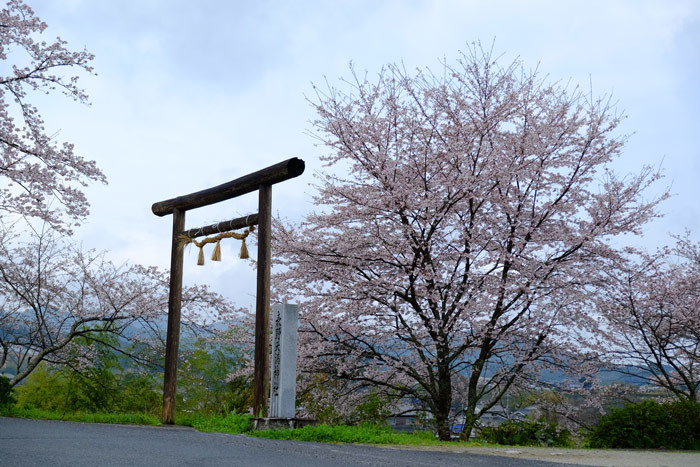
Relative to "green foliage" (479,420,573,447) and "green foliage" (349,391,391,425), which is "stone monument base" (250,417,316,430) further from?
"green foliage" (349,391,391,425)

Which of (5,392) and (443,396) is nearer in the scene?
(443,396)

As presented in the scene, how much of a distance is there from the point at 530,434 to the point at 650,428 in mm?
1841

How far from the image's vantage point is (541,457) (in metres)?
7.14

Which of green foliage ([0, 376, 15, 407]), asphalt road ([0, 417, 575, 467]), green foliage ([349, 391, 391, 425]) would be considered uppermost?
green foliage ([0, 376, 15, 407])

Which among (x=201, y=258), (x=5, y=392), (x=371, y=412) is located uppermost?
(x=201, y=258)

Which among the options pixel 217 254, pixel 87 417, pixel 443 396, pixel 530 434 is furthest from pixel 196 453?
pixel 87 417

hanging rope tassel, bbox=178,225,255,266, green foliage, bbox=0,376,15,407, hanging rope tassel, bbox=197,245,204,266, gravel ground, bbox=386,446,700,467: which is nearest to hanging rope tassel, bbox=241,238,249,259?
hanging rope tassel, bbox=178,225,255,266

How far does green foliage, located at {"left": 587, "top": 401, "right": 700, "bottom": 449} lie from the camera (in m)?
9.50

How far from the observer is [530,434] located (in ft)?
31.9

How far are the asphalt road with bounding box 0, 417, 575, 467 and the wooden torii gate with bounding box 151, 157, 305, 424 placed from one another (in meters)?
1.96

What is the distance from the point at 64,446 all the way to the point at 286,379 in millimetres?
3614

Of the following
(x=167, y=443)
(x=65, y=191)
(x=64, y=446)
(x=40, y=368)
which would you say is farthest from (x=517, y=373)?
(x=40, y=368)

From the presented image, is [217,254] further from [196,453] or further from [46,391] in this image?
[46,391]

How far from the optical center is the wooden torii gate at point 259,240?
10.0 m
